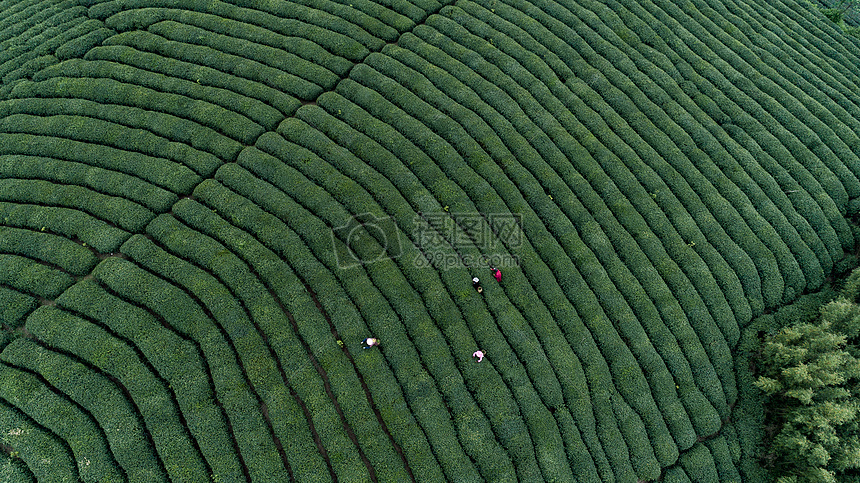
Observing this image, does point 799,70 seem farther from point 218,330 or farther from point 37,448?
point 37,448

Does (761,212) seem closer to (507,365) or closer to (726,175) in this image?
(726,175)

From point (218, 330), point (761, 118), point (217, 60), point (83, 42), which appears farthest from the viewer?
point (761, 118)

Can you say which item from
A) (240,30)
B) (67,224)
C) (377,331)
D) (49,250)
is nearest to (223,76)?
(240,30)

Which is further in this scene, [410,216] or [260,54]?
[260,54]

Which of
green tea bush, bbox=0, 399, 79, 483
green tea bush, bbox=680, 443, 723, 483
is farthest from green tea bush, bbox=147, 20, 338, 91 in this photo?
green tea bush, bbox=680, 443, 723, 483

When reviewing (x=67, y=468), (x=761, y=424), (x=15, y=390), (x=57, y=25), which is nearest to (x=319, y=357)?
(x=67, y=468)

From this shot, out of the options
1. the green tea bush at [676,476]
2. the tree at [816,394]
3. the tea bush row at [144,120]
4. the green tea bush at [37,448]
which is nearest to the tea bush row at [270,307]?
the tea bush row at [144,120]
